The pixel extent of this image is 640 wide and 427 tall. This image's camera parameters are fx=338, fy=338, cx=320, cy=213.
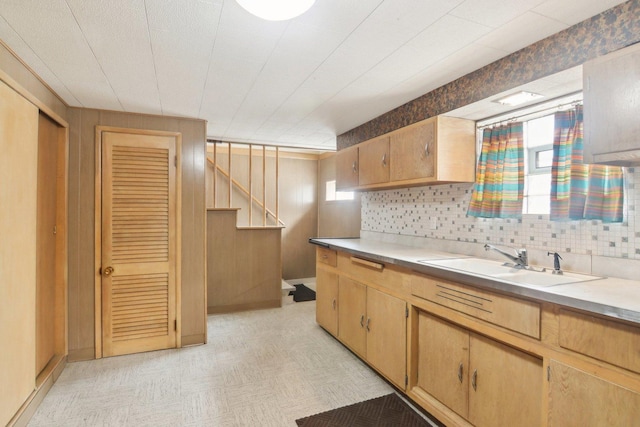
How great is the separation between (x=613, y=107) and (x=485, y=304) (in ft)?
3.31

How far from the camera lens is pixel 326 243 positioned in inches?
130

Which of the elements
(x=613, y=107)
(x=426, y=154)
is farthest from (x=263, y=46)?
(x=613, y=107)

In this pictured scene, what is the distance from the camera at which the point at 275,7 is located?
4.04ft

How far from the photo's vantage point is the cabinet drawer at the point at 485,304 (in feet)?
4.82

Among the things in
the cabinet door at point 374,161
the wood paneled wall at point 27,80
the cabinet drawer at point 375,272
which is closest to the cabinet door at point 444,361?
the cabinet drawer at point 375,272

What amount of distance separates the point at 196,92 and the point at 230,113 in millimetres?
569

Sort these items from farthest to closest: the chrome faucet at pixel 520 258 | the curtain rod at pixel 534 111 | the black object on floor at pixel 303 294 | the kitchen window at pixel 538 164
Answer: the black object on floor at pixel 303 294 → the kitchen window at pixel 538 164 → the chrome faucet at pixel 520 258 → the curtain rod at pixel 534 111

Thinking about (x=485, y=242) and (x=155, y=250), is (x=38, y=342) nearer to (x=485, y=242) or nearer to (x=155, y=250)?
(x=155, y=250)

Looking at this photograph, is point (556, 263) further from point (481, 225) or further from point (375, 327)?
point (375, 327)

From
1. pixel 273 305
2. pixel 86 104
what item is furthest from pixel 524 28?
pixel 273 305

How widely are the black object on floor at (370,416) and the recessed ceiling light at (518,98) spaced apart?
2021 millimetres

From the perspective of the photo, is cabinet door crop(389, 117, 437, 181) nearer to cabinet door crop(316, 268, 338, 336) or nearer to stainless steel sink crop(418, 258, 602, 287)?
stainless steel sink crop(418, 258, 602, 287)

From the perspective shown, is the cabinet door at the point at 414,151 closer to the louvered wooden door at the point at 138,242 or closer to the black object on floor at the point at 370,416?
the black object on floor at the point at 370,416

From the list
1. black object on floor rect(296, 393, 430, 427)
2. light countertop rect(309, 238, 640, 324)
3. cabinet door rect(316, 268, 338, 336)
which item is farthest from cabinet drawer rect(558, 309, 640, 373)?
cabinet door rect(316, 268, 338, 336)
